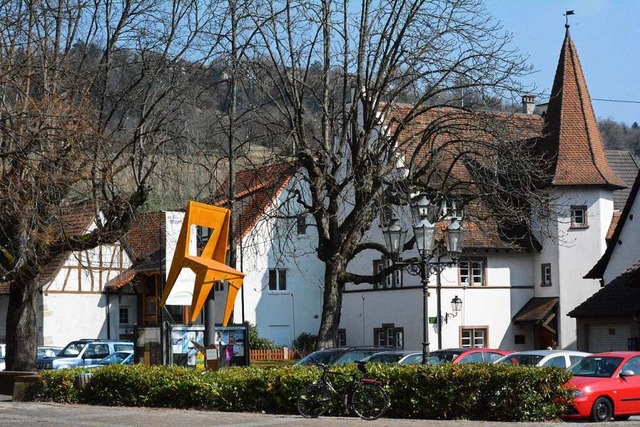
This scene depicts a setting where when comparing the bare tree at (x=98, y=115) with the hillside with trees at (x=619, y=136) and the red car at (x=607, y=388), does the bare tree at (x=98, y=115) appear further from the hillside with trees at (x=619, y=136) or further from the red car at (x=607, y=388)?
the hillside with trees at (x=619, y=136)

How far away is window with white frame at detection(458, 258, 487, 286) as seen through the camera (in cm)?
5494

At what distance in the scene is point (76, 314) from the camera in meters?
61.4

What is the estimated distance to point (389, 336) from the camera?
5562 cm

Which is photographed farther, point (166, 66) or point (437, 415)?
point (166, 66)

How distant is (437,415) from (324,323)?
40.8ft

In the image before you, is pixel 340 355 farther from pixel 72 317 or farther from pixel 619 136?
pixel 619 136

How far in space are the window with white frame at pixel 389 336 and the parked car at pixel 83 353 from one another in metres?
14.6

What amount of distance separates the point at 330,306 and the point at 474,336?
22.5 m

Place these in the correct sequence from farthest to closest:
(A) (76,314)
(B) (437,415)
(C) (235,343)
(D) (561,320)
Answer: (A) (76,314), (D) (561,320), (C) (235,343), (B) (437,415)

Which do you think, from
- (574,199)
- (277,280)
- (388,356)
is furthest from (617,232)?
(388,356)

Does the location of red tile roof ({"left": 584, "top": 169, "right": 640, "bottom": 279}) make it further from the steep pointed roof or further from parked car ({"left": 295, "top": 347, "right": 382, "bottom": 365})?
parked car ({"left": 295, "top": 347, "right": 382, "bottom": 365})

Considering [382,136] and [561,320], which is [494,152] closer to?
[382,136]

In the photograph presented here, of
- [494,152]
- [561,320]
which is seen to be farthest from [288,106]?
[561,320]

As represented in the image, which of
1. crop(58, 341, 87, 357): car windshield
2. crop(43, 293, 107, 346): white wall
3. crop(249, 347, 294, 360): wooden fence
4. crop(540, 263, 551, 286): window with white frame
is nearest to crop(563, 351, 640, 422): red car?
crop(58, 341, 87, 357): car windshield
